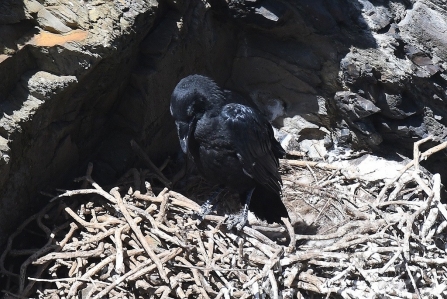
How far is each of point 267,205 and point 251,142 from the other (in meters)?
0.53

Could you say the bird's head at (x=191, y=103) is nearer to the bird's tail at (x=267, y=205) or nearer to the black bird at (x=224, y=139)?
the black bird at (x=224, y=139)

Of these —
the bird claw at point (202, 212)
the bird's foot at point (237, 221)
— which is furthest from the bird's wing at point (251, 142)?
the bird claw at point (202, 212)

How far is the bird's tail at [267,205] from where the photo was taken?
193 inches

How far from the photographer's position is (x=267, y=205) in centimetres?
500

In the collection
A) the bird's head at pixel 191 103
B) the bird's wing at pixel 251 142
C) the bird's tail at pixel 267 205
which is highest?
the bird's head at pixel 191 103

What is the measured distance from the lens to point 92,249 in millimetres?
4531

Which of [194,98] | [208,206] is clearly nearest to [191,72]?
[194,98]

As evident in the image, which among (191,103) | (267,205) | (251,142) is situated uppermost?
(191,103)

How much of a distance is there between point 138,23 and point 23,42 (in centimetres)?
82

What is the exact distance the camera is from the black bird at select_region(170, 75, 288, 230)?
459 cm

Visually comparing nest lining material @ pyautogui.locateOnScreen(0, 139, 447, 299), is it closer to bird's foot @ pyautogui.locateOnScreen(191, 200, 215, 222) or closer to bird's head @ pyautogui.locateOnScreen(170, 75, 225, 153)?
bird's foot @ pyautogui.locateOnScreen(191, 200, 215, 222)

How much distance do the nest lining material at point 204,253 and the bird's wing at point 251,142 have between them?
37 centimetres

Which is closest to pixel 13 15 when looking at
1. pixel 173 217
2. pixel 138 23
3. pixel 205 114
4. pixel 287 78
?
pixel 138 23

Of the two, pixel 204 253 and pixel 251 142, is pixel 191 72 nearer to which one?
pixel 251 142
